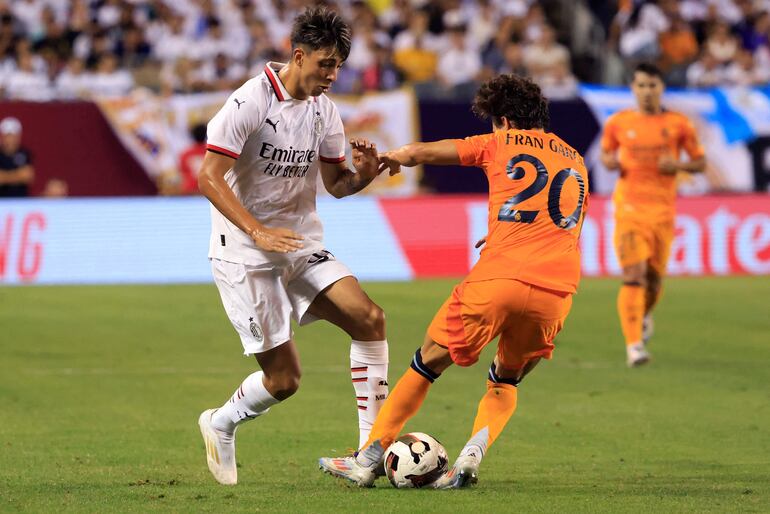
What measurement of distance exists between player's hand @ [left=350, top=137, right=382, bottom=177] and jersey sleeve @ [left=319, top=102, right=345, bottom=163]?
0.25 m

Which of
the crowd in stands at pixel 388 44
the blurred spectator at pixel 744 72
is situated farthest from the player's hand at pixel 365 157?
the blurred spectator at pixel 744 72

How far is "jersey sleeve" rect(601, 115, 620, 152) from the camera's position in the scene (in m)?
12.7

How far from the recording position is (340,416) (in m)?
9.59

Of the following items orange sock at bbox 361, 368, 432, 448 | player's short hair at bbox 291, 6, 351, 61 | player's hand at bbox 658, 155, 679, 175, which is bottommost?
orange sock at bbox 361, 368, 432, 448

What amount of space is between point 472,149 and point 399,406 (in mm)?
1364

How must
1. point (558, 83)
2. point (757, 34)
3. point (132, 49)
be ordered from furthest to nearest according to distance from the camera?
point (757, 34)
point (558, 83)
point (132, 49)

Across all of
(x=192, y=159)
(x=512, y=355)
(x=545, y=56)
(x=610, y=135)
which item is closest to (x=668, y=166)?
(x=610, y=135)

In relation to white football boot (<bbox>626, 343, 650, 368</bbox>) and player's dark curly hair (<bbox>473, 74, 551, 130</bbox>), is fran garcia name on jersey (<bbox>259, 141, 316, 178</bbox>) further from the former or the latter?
white football boot (<bbox>626, 343, 650, 368</bbox>)

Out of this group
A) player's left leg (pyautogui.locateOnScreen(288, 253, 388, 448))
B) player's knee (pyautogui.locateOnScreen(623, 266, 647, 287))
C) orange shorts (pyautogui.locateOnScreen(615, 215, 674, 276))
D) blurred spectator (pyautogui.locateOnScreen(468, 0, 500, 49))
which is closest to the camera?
player's left leg (pyautogui.locateOnScreen(288, 253, 388, 448))

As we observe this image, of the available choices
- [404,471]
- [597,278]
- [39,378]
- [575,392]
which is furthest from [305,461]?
[597,278]

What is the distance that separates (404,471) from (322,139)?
186cm

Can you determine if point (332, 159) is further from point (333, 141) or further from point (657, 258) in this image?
point (657, 258)

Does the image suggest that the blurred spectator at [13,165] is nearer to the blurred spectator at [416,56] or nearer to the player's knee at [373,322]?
the blurred spectator at [416,56]

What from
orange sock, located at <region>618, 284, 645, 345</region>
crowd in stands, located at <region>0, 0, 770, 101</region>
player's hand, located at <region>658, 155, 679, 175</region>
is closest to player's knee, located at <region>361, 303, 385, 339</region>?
orange sock, located at <region>618, 284, 645, 345</region>
